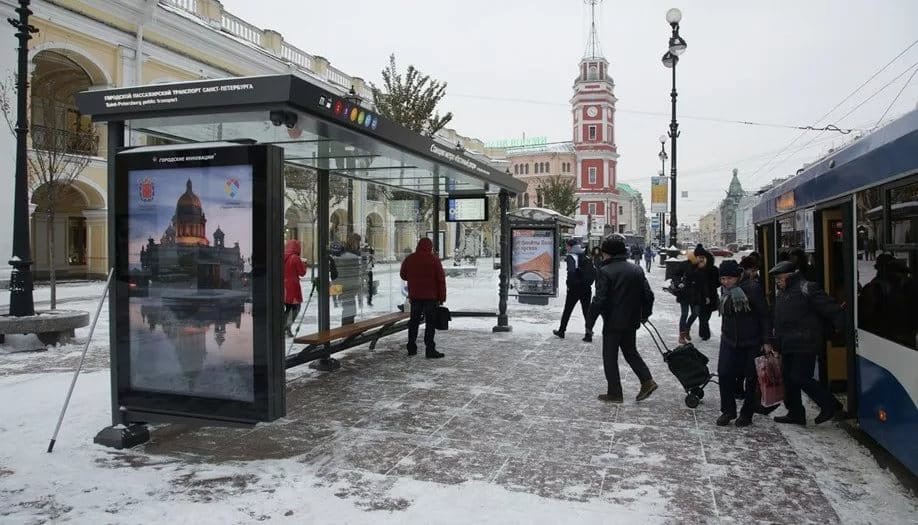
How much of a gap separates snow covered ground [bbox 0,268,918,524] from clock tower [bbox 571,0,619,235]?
85.3 m

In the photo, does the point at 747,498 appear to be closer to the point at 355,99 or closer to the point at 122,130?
the point at 355,99

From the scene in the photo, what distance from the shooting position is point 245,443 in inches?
223

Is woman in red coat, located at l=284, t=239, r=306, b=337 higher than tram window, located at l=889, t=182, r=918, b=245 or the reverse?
the reverse

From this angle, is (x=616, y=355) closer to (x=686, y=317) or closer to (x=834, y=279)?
(x=834, y=279)

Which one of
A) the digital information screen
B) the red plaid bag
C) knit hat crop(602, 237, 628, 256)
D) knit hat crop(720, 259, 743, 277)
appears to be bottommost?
the red plaid bag

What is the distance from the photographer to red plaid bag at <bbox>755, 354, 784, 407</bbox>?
6.13m

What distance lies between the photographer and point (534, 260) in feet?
56.4

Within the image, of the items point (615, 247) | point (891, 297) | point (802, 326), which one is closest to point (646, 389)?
point (615, 247)

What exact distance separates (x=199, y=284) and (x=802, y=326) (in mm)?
5383

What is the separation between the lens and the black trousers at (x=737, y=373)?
6.18m

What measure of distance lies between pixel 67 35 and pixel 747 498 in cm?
2450

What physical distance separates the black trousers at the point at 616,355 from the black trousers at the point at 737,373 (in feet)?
3.31

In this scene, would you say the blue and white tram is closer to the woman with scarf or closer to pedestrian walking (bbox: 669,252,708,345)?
the woman with scarf

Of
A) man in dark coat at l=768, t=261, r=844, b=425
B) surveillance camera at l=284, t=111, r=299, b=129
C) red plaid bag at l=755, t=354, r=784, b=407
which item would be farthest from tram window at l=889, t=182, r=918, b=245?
surveillance camera at l=284, t=111, r=299, b=129
